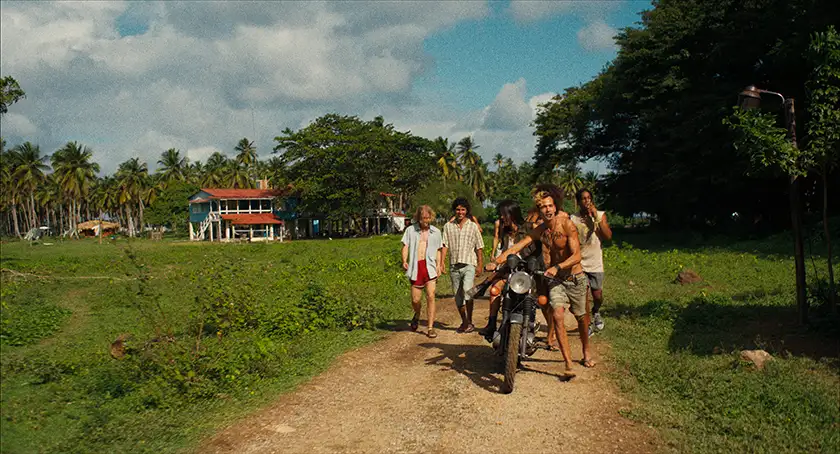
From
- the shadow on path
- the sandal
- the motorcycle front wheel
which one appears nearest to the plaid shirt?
the shadow on path

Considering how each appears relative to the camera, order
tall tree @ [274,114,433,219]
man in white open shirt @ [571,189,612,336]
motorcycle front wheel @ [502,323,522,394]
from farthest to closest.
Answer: tall tree @ [274,114,433,219] < man in white open shirt @ [571,189,612,336] < motorcycle front wheel @ [502,323,522,394]

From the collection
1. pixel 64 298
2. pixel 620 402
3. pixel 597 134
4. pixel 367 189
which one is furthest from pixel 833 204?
pixel 367 189

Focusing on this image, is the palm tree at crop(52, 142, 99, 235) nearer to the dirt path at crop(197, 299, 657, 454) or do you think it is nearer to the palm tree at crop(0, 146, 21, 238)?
the palm tree at crop(0, 146, 21, 238)

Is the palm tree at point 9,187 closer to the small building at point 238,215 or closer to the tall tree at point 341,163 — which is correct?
the small building at point 238,215

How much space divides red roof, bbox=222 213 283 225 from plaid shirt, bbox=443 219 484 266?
51055mm

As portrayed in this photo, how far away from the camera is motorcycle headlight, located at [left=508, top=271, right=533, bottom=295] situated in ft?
19.5

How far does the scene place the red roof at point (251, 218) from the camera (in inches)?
2242

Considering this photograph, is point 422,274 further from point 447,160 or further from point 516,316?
point 447,160

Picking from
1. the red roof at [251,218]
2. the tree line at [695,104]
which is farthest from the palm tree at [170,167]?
the tree line at [695,104]

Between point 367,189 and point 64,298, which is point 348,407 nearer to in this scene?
point 64,298

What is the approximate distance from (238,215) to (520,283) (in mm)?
56158

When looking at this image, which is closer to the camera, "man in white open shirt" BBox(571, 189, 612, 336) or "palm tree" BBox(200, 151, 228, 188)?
"man in white open shirt" BBox(571, 189, 612, 336)

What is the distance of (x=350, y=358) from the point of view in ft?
24.9

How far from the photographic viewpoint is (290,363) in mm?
7336
